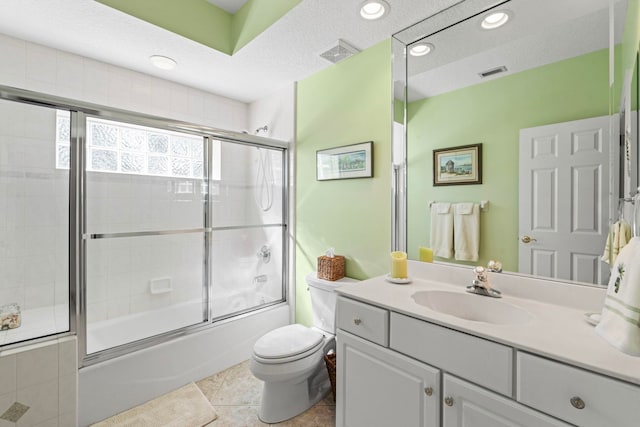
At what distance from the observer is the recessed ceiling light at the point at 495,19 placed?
137 cm

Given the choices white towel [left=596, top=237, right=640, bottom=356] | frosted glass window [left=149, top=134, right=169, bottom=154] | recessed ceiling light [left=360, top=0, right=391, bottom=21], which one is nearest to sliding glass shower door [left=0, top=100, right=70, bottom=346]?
→ frosted glass window [left=149, top=134, right=169, bottom=154]

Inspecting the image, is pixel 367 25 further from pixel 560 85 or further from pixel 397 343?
pixel 397 343

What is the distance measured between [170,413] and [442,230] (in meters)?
1.92

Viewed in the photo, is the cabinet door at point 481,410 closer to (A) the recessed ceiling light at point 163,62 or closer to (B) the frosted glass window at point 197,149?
(B) the frosted glass window at point 197,149

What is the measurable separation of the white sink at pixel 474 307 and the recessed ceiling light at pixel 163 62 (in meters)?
2.35

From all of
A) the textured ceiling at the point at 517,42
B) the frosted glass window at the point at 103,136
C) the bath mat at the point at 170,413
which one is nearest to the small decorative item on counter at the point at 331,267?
the bath mat at the point at 170,413

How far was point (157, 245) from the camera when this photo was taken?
213 cm

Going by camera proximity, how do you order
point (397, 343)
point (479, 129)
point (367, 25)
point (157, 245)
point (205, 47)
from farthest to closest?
point (157, 245), point (205, 47), point (367, 25), point (479, 129), point (397, 343)

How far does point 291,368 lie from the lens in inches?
61.1

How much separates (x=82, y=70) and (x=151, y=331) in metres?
1.98

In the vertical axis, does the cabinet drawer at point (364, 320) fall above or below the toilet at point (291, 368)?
above

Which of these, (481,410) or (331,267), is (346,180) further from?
(481,410)

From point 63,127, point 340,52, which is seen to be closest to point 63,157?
point 63,127

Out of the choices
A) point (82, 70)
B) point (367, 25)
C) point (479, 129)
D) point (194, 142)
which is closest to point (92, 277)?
point (194, 142)
